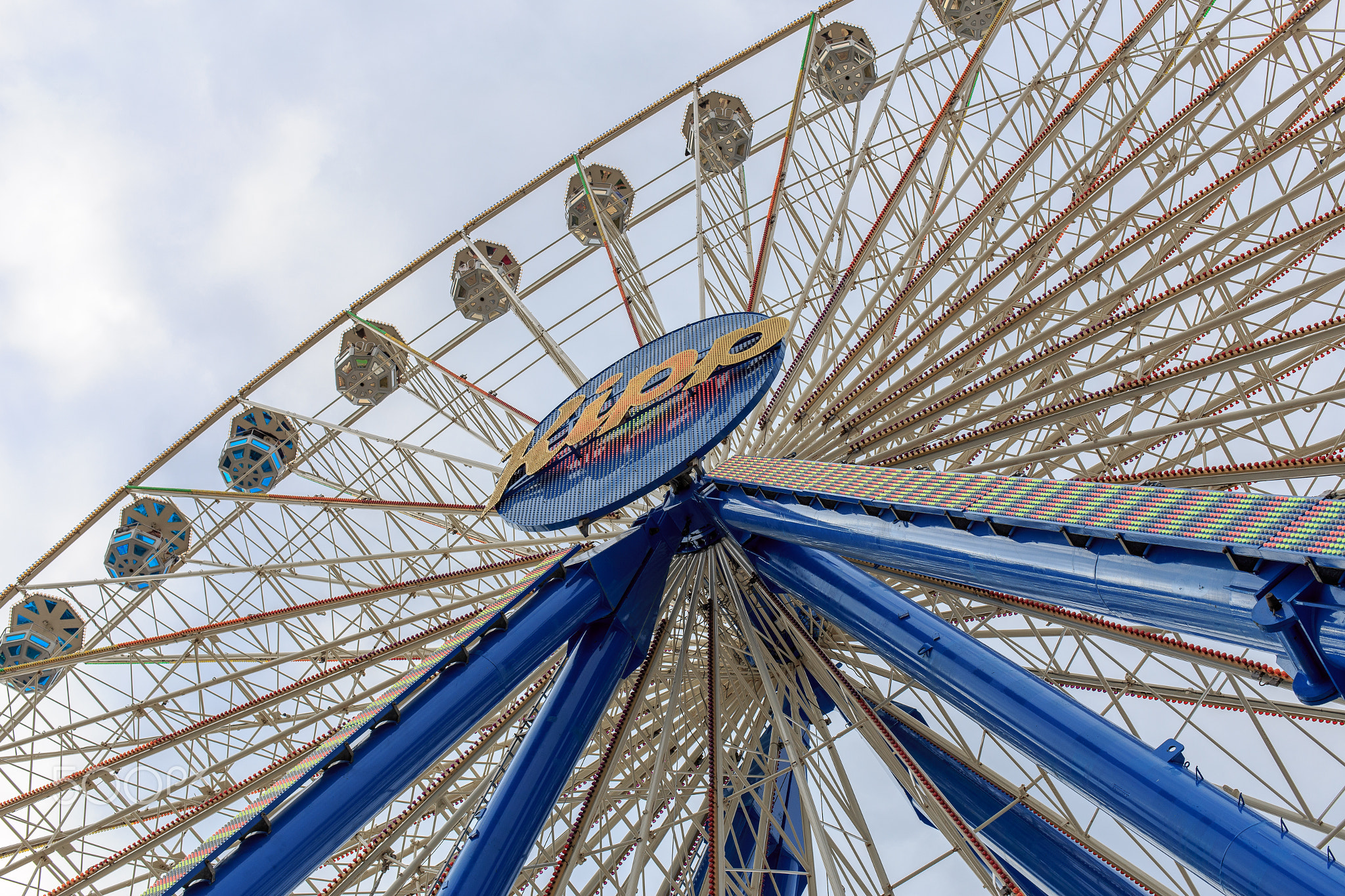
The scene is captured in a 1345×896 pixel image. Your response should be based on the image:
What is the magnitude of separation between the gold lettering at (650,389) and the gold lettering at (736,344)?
262 millimetres

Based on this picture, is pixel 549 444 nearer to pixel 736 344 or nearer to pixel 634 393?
pixel 634 393

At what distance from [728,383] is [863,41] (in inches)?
442

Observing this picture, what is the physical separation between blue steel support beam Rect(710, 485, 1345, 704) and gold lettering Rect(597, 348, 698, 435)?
303 centimetres

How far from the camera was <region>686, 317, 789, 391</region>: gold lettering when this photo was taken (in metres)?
13.7

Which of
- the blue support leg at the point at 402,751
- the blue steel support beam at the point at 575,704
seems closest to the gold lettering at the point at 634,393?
the blue steel support beam at the point at 575,704

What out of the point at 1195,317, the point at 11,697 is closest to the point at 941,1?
the point at 1195,317

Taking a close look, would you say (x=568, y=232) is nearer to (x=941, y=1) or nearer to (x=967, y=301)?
(x=941, y=1)

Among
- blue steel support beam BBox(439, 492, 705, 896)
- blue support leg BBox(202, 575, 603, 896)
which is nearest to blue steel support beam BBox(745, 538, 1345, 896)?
blue steel support beam BBox(439, 492, 705, 896)

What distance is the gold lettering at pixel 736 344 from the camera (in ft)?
44.8

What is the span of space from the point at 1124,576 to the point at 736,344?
274 inches

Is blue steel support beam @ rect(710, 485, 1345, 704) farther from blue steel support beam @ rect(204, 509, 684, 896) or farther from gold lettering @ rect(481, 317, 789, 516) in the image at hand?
gold lettering @ rect(481, 317, 789, 516)

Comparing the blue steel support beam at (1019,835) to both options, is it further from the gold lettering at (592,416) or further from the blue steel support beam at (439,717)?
the gold lettering at (592,416)

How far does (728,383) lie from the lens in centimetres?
1366

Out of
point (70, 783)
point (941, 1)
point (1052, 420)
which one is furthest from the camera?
point (941, 1)
